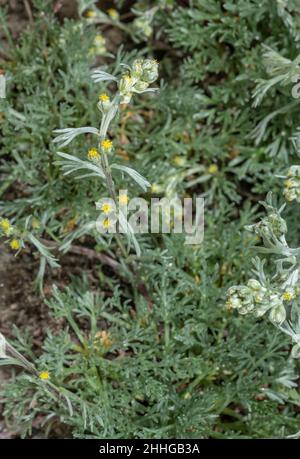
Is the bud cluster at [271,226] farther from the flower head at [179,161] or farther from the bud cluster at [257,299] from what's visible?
the flower head at [179,161]

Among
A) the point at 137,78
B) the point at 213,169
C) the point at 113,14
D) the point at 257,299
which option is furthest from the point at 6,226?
the point at 113,14

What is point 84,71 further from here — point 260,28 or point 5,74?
point 260,28

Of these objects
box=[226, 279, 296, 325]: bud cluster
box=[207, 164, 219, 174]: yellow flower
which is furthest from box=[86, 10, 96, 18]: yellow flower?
box=[226, 279, 296, 325]: bud cluster

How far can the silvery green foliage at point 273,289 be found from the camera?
2.19 m

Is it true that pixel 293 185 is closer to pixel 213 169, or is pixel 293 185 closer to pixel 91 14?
pixel 213 169

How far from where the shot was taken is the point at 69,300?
2.81 m

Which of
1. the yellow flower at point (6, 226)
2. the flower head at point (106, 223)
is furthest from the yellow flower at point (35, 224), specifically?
the flower head at point (106, 223)

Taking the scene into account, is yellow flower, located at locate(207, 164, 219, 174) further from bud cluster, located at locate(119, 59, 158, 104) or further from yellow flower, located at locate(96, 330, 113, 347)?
bud cluster, located at locate(119, 59, 158, 104)

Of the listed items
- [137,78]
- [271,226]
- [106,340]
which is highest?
[137,78]

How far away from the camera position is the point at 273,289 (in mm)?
2277

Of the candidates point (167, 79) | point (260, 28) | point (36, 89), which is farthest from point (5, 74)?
point (260, 28)

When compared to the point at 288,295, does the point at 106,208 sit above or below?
above
